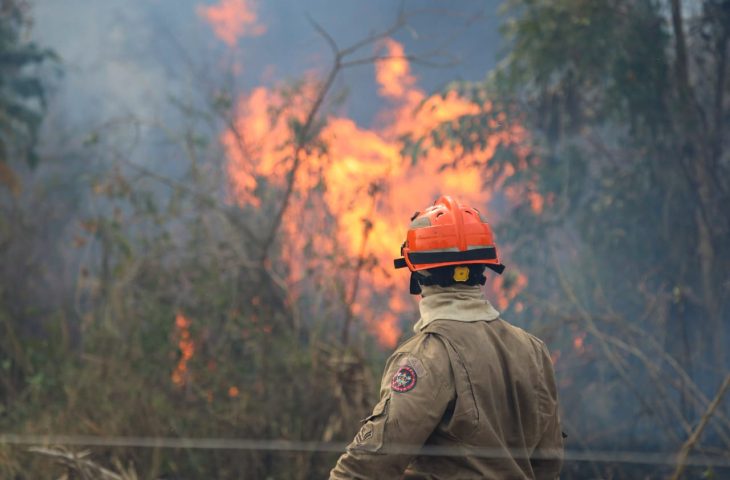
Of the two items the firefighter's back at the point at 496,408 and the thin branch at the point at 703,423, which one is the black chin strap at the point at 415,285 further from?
the thin branch at the point at 703,423

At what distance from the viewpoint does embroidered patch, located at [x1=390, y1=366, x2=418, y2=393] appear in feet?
7.95

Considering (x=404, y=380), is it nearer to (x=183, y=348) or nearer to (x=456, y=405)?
(x=456, y=405)

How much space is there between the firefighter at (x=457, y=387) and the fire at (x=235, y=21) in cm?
975

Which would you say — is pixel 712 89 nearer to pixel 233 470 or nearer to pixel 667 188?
pixel 667 188

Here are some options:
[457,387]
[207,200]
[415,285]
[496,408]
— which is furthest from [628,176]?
[457,387]

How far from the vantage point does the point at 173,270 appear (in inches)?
309

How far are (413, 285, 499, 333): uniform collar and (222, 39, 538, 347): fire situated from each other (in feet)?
14.2

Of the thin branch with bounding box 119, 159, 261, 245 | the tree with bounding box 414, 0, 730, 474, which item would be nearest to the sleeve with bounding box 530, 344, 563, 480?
the tree with bounding box 414, 0, 730, 474

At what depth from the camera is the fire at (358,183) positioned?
295 inches

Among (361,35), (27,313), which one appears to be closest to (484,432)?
(27,313)

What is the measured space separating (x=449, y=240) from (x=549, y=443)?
0.80 meters

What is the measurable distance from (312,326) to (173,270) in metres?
1.62

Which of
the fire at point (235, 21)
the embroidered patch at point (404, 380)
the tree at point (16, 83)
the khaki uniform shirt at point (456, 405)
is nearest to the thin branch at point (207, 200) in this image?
the tree at point (16, 83)

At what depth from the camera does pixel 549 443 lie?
2.71 m
